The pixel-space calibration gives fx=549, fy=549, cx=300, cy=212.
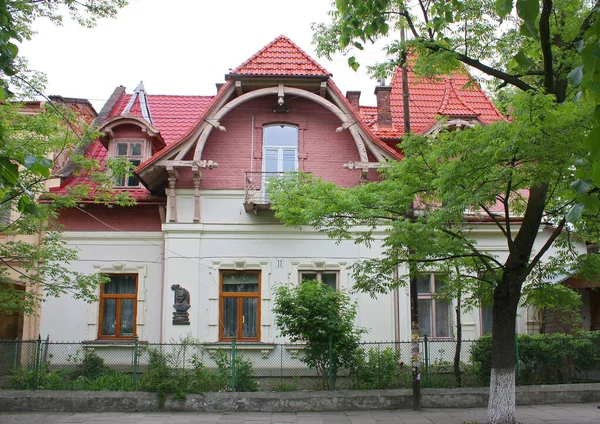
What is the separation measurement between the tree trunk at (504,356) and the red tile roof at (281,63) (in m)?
8.67

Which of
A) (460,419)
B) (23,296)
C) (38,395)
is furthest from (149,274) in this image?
(460,419)

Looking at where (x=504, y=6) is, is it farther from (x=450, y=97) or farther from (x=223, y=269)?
(x=450, y=97)

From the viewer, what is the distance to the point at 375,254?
16.3m

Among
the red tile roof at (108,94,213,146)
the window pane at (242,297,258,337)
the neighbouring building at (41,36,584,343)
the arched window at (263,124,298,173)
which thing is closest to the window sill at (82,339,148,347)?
the neighbouring building at (41,36,584,343)

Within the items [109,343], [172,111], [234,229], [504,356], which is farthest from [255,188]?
[504,356]

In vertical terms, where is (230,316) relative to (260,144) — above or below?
below

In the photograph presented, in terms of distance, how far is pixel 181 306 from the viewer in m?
15.5

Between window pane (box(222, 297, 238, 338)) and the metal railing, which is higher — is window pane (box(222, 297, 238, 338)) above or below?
below

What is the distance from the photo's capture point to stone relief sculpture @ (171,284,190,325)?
15414mm

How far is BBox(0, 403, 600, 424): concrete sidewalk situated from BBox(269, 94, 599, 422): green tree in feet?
5.26

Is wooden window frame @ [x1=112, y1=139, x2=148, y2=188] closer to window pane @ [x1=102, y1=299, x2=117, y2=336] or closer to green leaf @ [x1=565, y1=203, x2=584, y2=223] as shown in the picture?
window pane @ [x1=102, y1=299, x2=117, y2=336]

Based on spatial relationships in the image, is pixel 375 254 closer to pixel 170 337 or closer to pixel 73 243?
pixel 170 337

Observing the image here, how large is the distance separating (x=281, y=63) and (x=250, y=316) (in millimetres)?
7607

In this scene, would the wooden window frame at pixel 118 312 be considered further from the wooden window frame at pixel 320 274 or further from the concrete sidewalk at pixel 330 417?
the wooden window frame at pixel 320 274
